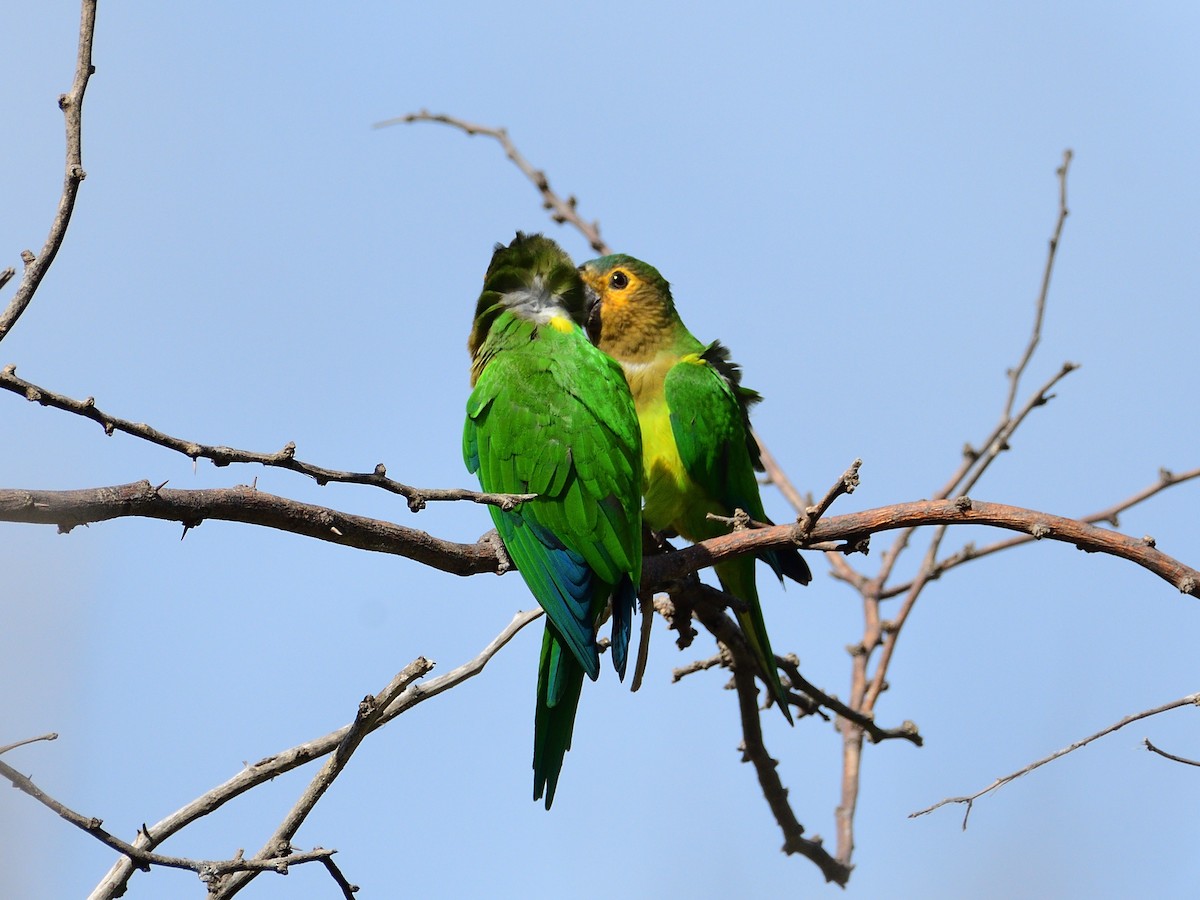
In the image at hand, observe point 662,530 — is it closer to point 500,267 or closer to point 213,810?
point 500,267

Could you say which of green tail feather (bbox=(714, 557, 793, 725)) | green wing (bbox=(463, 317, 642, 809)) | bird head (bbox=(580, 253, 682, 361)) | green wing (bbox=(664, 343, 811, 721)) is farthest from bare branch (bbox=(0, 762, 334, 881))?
bird head (bbox=(580, 253, 682, 361))

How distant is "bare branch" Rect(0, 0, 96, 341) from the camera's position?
203 cm

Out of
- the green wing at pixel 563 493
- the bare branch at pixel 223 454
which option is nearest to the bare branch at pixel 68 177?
the bare branch at pixel 223 454

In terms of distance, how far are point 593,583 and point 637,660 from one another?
0.27m

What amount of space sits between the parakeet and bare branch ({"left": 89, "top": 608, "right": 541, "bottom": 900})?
52cm

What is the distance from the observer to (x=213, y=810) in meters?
2.30

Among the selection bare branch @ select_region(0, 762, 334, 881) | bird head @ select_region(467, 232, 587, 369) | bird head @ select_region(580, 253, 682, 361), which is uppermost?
bird head @ select_region(580, 253, 682, 361)

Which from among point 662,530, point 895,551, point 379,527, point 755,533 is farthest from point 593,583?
point 895,551

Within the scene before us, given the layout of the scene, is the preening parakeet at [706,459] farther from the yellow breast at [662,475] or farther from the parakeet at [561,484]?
the parakeet at [561,484]

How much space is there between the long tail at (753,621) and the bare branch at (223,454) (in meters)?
2.13

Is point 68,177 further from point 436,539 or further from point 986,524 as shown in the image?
point 986,524

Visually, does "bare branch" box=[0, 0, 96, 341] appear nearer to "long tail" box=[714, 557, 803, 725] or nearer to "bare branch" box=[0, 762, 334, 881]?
"bare branch" box=[0, 762, 334, 881]

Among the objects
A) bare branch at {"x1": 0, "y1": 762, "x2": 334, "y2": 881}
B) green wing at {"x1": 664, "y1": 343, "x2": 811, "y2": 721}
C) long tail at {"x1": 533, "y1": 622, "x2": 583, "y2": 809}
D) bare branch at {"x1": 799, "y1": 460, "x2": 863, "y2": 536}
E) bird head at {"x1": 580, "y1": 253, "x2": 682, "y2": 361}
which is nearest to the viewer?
bare branch at {"x1": 0, "y1": 762, "x2": 334, "y2": 881}

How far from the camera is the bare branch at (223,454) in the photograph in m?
1.99
